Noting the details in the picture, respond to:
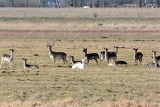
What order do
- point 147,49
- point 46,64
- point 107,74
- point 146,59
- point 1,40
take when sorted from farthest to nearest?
point 1,40 → point 147,49 → point 146,59 → point 46,64 → point 107,74

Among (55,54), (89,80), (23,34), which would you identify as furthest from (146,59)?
(23,34)

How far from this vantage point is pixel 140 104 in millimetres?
19984

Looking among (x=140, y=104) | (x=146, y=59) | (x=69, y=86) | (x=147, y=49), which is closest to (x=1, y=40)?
(x=147, y=49)

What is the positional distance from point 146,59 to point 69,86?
13224mm

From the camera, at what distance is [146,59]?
37.8 metres

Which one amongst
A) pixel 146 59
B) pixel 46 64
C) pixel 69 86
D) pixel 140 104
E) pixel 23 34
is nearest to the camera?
pixel 140 104

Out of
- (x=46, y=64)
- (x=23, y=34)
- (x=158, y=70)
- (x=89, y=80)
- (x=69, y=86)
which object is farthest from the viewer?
(x=23, y=34)

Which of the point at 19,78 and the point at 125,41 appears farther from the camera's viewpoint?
the point at 125,41

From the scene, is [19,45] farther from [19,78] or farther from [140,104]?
[140,104]

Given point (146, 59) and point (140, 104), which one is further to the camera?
point (146, 59)

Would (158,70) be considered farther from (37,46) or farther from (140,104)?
(37,46)

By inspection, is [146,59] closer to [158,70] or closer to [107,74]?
[158,70]

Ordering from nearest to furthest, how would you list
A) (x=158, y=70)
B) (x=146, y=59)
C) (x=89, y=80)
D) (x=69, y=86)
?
(x=69, y=86) < (x=89, y=80) < (x=158, y=70) < (x=146, y=59)

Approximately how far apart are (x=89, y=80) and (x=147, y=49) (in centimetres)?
1878
